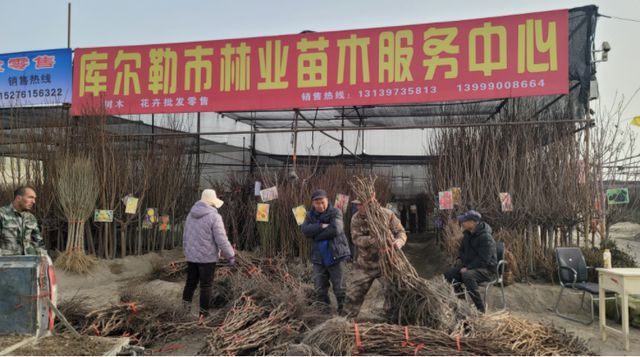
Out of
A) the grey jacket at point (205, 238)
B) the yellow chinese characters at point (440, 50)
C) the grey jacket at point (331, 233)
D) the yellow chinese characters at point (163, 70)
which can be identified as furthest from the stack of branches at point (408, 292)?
the yellow chinese characters at point (163, 70)

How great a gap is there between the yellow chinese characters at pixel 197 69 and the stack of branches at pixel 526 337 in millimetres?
6112

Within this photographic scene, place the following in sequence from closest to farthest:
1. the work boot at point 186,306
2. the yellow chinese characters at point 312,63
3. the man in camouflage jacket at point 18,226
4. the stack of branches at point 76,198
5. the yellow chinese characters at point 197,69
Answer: the man in camouflage jacket at point 18,226
the work boot at point 186,306
the stack of branches at point 76,198
the yellow chinese characters at point 312,63
the yellow chinese characters at point 197,69

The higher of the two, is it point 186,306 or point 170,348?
point 186,306

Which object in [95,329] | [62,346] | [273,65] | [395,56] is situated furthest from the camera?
[273,65]

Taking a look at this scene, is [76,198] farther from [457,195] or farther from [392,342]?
[457,195]

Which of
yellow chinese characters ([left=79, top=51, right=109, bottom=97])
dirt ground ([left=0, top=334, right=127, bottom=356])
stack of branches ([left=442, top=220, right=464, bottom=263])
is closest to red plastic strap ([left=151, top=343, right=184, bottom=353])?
dirt ground ([left=0, top=334, right=127, bottom=356])

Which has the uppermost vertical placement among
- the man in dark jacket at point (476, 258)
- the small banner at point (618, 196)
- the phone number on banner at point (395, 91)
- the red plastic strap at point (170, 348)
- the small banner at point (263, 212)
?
the phone number on banner at point (395, 91)

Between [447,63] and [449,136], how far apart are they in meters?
1.17

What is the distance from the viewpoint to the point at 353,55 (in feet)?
23.6

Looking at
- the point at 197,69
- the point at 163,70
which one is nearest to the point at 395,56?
the point at 197,69

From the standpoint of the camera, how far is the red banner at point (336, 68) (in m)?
6.55

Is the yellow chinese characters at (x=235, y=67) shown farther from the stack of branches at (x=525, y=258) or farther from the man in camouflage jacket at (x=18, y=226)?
the stack of branches at (x=525, y=258)

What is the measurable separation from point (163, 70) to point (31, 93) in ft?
9.65

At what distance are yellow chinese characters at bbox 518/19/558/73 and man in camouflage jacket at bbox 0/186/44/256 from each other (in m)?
6.62
